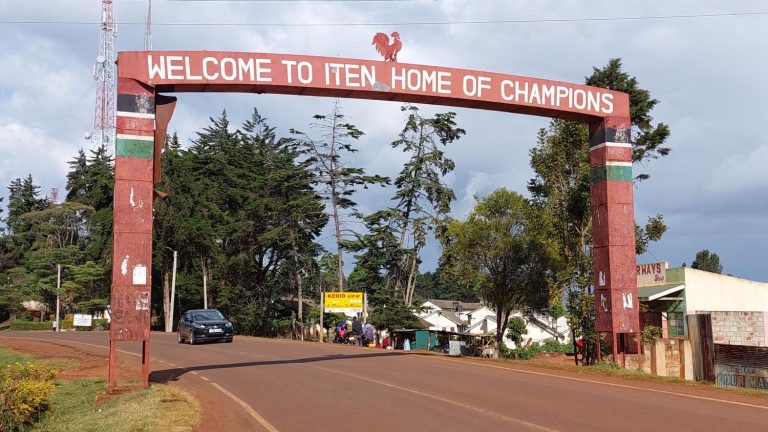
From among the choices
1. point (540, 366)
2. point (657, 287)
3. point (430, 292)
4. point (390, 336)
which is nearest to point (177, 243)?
point (390, 336)

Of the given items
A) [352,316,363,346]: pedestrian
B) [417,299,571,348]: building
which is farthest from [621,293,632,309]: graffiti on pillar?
[417,299,571,348]: building

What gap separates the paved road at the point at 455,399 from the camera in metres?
9.60

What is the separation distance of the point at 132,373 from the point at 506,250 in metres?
15.5

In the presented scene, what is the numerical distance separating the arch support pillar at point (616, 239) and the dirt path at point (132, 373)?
10.4 metres

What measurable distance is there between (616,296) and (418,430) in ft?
35.1

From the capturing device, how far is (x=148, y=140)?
14945mm

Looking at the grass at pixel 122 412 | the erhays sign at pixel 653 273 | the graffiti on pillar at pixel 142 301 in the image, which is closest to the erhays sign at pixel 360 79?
the graffiti on pillar at pixel 142 301

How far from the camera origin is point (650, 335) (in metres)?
23.4

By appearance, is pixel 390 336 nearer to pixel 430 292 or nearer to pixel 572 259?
pixel 572 259

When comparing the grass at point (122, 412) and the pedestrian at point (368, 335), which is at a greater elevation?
the grass at point (122, 412)

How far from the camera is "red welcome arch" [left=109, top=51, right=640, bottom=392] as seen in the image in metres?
14.6

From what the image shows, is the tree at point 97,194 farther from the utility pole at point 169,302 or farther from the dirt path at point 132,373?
the dirt path at point 132,373

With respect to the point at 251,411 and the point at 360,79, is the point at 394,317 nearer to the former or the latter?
the point at 360,79

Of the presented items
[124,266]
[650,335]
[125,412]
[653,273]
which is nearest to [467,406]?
[125,412]
